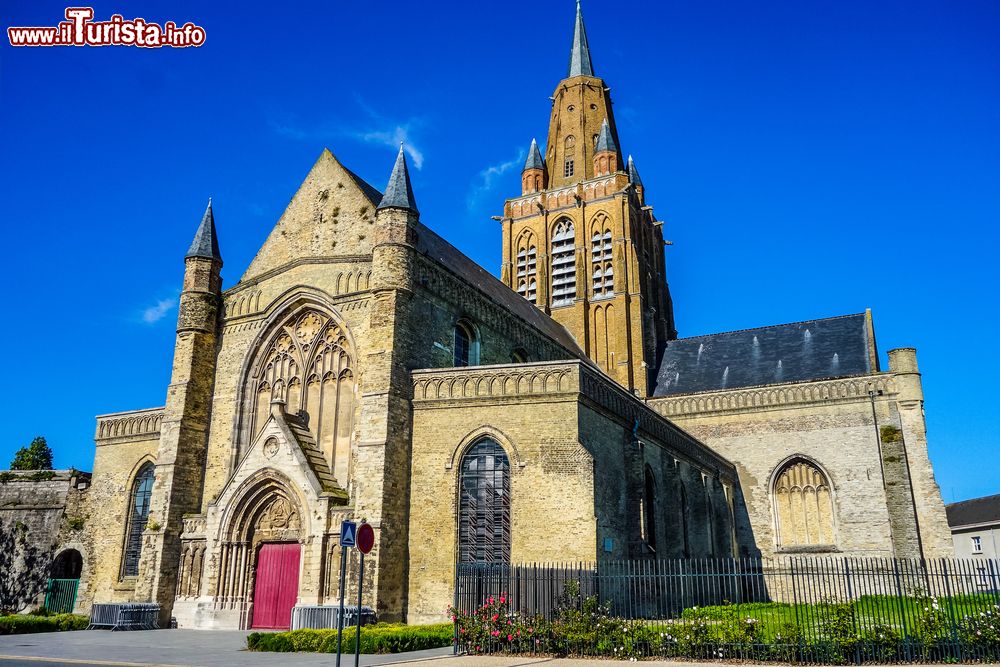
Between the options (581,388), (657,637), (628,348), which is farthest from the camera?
(628,348)

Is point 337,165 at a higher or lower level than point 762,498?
higher

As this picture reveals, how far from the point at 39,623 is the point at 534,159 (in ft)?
118

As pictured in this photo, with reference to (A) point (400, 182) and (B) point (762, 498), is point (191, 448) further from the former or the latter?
(B) point (762, 498)

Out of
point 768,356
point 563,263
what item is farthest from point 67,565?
point 768,356

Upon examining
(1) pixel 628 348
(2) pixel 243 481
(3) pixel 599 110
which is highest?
(3) pixel 599 110

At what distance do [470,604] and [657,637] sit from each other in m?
4.28

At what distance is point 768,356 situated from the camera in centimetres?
4097

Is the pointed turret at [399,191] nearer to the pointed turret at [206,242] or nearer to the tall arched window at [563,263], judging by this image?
the pointed turret at [206,242]

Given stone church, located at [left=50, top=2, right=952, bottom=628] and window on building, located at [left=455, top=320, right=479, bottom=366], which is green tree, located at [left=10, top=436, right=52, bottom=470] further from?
window on building, located at [left=455, top=320, right=479, bottom=366]

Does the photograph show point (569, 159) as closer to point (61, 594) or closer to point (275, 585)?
point (275, 585)

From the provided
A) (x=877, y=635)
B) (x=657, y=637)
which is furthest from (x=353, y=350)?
(x=877, y=635)

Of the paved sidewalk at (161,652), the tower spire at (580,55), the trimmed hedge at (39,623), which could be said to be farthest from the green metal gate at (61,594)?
the tower spire at (580,55)

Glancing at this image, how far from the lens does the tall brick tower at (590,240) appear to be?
43344 mm

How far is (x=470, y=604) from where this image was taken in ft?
Answer: 57.8
